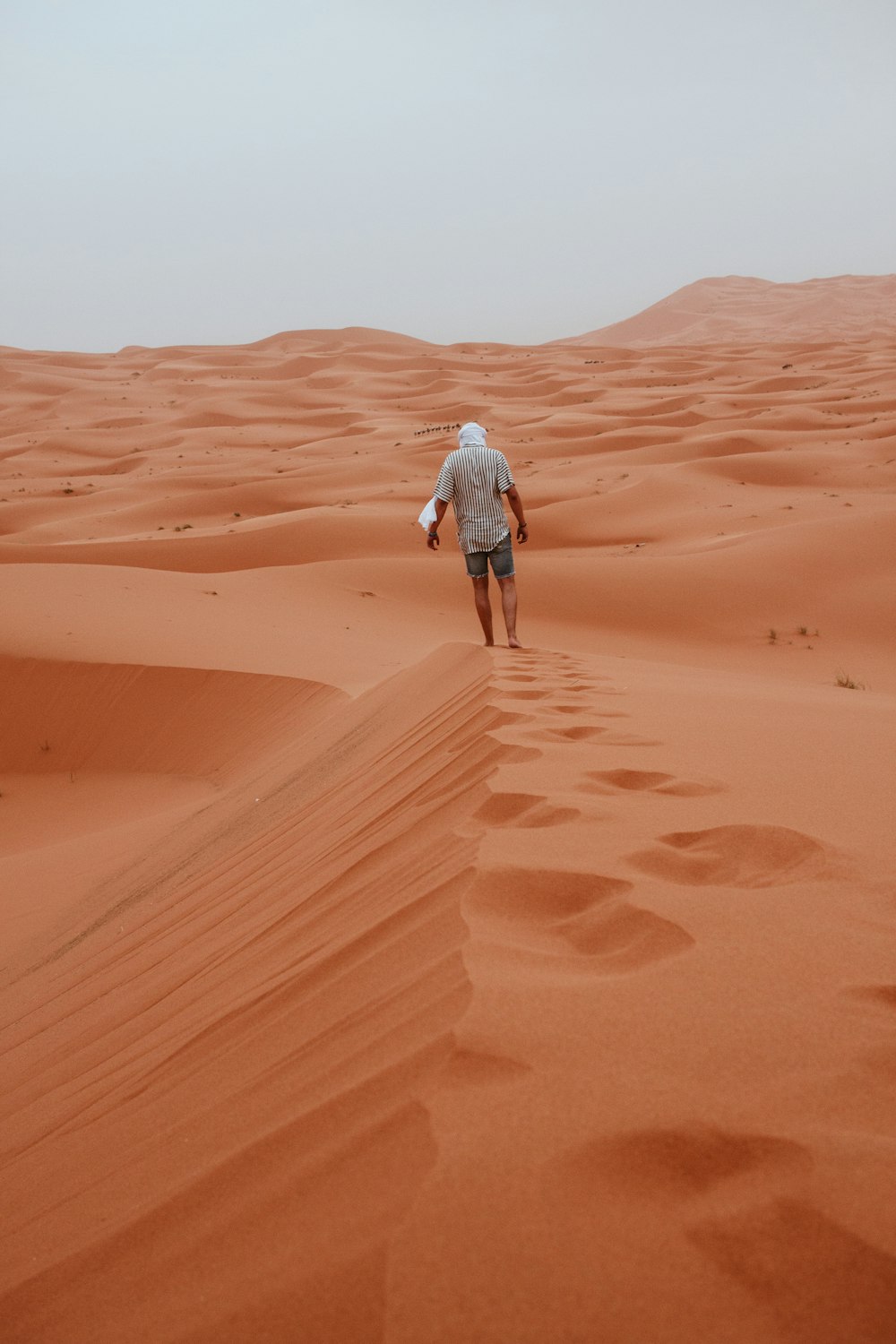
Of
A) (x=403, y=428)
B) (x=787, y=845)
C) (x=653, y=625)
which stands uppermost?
(x=403, y=428)

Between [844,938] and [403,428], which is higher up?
[403,428]

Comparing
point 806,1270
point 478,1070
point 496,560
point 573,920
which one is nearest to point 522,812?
point 573,920

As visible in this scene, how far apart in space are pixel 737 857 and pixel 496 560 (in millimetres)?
4931

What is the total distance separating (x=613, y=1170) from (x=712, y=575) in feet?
36.2

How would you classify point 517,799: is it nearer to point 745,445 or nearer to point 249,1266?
point 249,1266

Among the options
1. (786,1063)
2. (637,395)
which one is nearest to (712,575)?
→ (786,1063)

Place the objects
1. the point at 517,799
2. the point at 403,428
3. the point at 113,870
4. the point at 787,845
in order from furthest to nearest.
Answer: the point at 403,428
the point at 113,870
the point at 517,799
the point at 787,845

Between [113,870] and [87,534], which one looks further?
[87,534]

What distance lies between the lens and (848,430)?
1986 centimetres

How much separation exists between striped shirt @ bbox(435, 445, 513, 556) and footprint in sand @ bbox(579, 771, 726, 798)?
4.02 metres

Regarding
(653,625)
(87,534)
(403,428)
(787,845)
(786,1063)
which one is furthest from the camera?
(403,428)

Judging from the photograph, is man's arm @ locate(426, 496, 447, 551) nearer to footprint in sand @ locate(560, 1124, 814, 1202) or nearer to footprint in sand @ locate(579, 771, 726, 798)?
footprint in sand @ locate(579, 771, 726, 798)

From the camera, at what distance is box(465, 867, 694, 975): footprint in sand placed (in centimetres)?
192

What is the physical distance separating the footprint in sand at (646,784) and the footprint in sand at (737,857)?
37 cm
